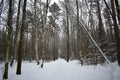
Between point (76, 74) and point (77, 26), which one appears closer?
point (76, 74)

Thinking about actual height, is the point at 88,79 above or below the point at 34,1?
below

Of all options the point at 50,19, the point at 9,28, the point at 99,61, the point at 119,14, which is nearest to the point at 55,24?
the point at 50,19

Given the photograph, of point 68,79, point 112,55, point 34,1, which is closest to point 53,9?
point 34,1

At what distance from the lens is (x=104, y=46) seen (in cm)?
1389

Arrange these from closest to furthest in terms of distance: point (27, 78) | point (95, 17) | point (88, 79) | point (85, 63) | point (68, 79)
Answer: point (88, 79) → point (68, 79) → point (27, 78) → point (85, 63) → point (95, 17)

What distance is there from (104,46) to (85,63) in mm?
3602

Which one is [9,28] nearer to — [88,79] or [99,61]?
[88,79]

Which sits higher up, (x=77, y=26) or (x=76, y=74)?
(x=77, y=26)

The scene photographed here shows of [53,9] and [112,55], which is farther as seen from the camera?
[53,9]

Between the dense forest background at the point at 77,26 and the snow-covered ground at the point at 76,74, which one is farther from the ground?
the dense forest background at the point at 77,26

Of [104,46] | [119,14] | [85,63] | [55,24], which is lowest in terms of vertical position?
[85,63]

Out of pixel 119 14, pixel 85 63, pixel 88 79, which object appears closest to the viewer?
pixel 119 14

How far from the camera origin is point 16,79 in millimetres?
9172

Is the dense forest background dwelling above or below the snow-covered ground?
above
